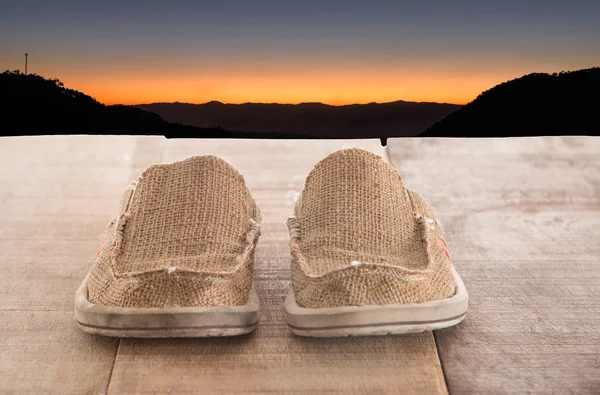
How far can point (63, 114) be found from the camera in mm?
2686

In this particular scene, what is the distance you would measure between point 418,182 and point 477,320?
74cm

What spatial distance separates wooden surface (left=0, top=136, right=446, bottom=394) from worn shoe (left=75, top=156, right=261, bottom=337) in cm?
5

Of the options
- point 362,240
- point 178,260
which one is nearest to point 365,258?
point 362,240

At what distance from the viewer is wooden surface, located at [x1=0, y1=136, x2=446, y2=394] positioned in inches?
38.2

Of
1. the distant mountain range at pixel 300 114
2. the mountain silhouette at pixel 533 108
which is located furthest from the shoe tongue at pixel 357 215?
the mountain silhouette at pixel 533 108

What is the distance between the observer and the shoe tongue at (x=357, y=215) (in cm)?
109

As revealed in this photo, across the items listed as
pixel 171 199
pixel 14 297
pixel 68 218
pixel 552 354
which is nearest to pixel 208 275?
pixel 171 199

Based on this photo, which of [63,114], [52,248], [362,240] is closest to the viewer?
[362,240]

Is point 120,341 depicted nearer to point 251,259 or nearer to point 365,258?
point 251,259

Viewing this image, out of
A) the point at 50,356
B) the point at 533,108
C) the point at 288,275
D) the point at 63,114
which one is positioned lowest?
the point at 50,356

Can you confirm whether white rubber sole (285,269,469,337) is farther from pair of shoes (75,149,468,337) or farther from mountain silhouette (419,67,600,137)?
mountain silhouette (419,67,600,137)

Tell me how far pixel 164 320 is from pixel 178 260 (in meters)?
0.11

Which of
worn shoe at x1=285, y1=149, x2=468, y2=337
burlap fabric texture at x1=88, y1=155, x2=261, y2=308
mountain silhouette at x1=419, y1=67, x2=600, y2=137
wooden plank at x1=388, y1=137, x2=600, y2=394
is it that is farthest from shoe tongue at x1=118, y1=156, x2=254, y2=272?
mountain silhouette at x1=419, y1=67, x2=600, y2=137

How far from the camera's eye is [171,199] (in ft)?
3.84
